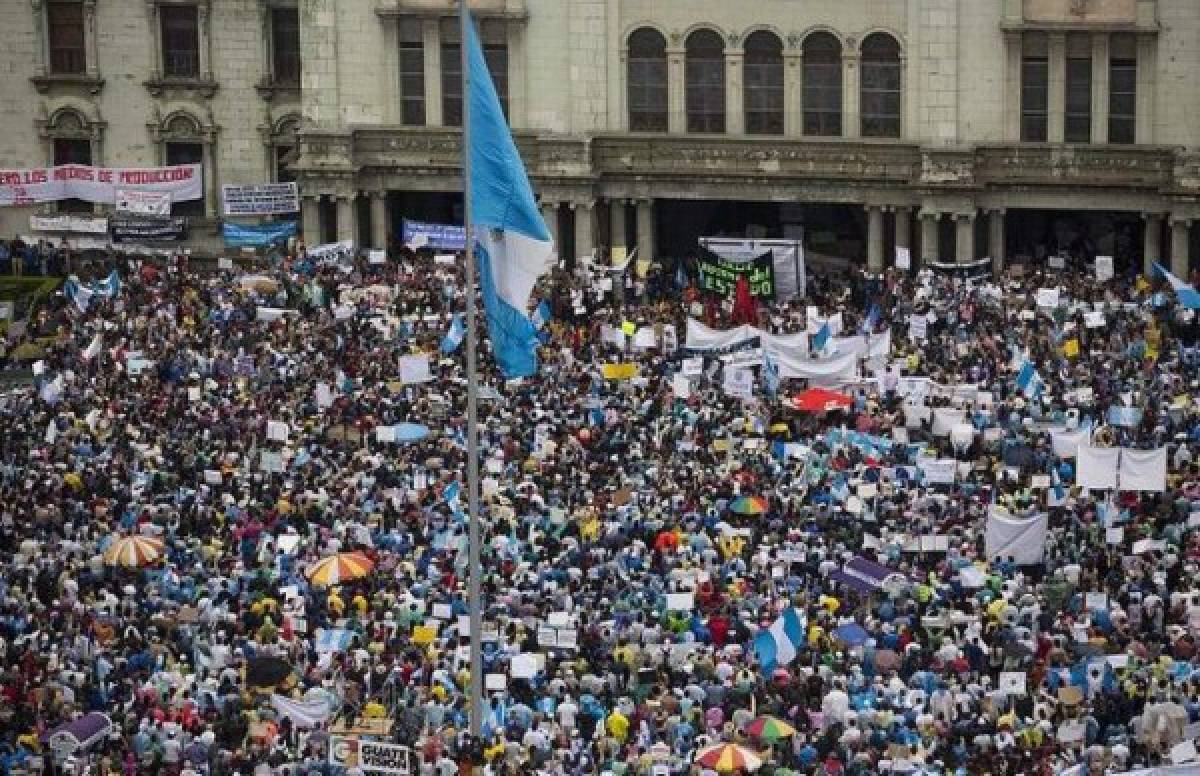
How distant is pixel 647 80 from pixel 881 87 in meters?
6.17

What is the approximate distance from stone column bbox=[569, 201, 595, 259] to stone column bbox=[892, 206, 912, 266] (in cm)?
796

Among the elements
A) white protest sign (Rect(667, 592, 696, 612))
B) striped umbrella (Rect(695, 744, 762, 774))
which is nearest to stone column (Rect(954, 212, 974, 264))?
white protest sign (Rect(667, 592, 696, 612))

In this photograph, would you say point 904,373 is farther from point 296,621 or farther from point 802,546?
point 296,621

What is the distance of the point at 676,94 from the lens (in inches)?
2921

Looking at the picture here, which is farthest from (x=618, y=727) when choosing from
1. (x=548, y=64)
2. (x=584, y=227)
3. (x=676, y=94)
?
(x=548, y=64)

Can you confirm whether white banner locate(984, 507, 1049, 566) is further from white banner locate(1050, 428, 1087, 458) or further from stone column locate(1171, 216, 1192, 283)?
stone column locate(1171, 216, 1192, 283)

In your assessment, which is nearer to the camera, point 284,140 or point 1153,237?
point 1153,237

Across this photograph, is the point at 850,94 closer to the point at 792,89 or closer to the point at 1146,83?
the point at 792,89

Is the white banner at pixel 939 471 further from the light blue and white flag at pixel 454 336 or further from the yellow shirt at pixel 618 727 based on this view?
the light blue and white flag at pixel 454 336

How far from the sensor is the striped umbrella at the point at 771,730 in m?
41.9

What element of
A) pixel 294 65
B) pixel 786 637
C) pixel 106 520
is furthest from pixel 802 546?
pixel 294 65

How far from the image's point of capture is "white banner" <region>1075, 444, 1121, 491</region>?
51656mm

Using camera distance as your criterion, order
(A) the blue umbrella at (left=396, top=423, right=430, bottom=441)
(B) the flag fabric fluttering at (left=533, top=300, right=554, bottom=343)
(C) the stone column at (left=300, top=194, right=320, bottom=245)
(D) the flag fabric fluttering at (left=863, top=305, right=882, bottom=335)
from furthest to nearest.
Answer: (C) the stone column at (left=300, top=194, right=320, bottom=245) < (B) the flag fabric fluttering at (left=533, top=300, right=554, bottom=343) < (D) the flag fabric fluttering at (left=863, top=305, right=882, bottom=335) < (A) the blue umbrella at (left=396, top=423, right=430, bottom=441)

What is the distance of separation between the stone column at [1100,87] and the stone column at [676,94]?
1059 centimetres
